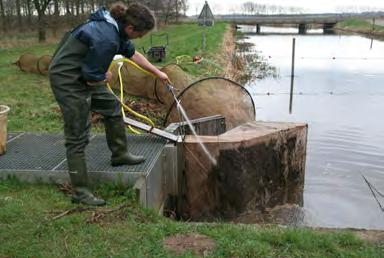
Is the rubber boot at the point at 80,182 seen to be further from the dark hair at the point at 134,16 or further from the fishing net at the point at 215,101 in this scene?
the fishing net at the point at 215,101

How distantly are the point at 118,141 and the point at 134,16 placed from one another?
148 cm

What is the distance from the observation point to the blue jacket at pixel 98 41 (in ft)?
14.1

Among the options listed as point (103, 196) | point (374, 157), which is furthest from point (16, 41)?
point (103, 196)

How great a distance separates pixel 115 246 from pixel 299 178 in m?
4.45

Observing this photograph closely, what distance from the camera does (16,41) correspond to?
2984 cm

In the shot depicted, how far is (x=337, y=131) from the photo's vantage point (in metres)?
11.9

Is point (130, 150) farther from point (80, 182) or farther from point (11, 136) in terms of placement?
point (11, 136)

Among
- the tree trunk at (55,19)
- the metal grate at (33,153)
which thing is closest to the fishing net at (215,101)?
the metal grate at (33,153)

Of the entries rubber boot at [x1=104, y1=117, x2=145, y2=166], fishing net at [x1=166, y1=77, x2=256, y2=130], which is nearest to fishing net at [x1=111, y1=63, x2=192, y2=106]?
fishing net at [x1=166, y1=77, x2=256, y2=130]

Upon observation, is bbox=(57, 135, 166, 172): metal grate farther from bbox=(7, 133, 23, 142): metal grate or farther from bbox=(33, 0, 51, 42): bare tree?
bbox=(33, 0, 51, 42): bare tree

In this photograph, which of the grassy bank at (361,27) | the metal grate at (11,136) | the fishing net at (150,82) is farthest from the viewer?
the grassy bank at (361,27)

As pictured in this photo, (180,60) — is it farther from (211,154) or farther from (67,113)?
(67,113)

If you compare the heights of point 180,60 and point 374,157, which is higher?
point 180,60

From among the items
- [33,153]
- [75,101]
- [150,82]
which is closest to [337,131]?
[150,82]
